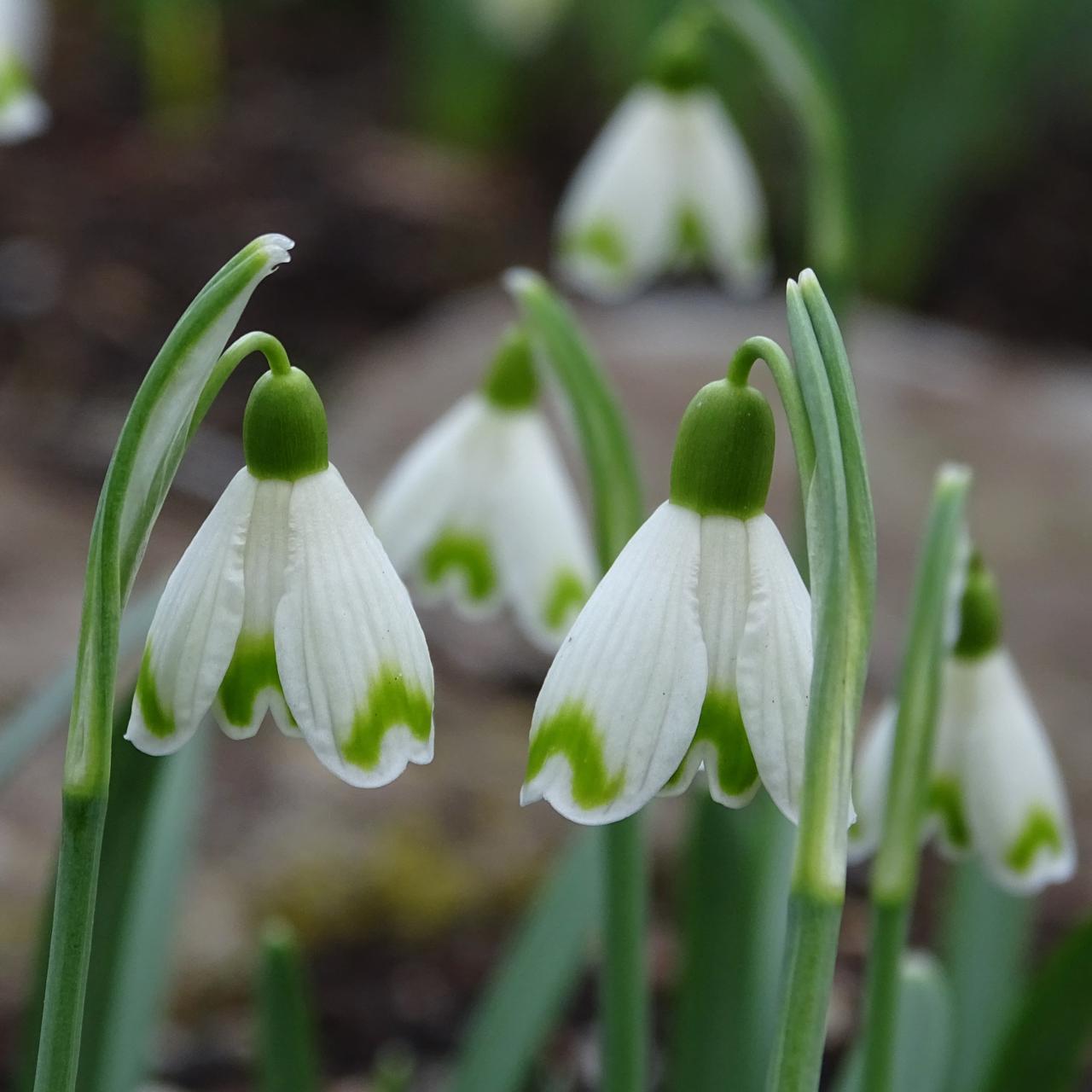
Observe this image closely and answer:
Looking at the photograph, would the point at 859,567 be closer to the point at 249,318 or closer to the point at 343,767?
the point at 343,767

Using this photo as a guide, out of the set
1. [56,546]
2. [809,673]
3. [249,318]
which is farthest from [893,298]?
[809,673]

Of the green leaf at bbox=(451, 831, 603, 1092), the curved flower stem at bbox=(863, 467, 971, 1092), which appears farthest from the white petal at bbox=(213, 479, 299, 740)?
the green leaf at bbox=(451, 831, 603, 1092)

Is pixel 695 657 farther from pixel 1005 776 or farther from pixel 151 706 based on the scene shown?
pixel 1005 776

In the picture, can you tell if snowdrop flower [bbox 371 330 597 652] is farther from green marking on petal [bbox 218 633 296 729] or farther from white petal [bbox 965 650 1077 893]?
green marking on petal [bbox 218 633 296 729]

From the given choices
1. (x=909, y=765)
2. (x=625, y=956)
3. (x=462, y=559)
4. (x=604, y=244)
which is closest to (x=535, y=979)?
(x=625, y=956)

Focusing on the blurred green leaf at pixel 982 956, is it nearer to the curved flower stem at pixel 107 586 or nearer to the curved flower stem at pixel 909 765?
the curved flower stem at pixel 909 765

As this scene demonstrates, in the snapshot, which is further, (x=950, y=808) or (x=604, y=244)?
(x=604, y=244)

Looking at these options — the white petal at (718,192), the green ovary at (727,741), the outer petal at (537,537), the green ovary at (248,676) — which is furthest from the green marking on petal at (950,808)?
the white petal at (718,192)
